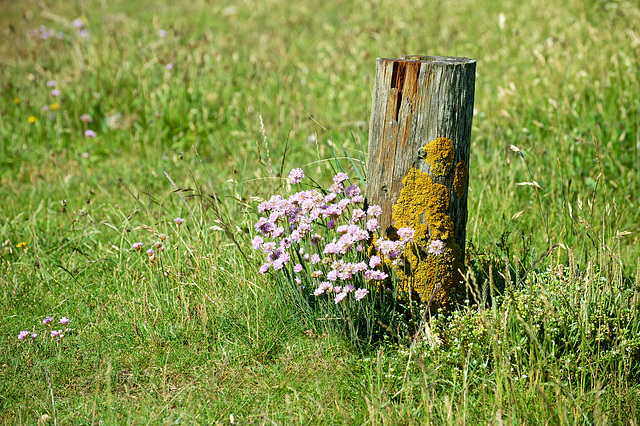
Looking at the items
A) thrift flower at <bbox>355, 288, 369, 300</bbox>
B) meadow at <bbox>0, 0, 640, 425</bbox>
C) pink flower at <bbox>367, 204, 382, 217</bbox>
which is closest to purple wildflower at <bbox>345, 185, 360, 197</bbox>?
pink flower at <bbox>367, 204, 382, 217</bbox>

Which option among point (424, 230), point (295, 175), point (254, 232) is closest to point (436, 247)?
point (424, 230)

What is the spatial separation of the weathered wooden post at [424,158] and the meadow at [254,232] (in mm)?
257

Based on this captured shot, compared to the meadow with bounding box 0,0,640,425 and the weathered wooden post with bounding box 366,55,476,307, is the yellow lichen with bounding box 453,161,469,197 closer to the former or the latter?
the weathered wooden post with bounding box 366,55,476,307

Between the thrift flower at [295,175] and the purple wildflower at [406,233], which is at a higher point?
the thrift flower at [295,175]

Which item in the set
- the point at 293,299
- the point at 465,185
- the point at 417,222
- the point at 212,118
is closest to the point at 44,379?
the point at 293,299

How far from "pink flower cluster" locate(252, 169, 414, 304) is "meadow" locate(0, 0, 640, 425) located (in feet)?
1.02

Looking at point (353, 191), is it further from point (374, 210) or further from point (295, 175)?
point (295, 175)

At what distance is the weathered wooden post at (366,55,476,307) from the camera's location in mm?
2496

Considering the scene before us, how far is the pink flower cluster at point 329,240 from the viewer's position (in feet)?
7.91

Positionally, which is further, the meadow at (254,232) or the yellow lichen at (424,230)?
the yellow lichen at (424,230)

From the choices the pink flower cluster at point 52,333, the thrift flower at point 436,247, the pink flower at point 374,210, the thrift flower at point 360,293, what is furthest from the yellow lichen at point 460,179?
the pink flower cluster at point 52,333

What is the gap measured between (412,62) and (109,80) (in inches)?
191

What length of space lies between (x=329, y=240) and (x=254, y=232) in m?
0.98

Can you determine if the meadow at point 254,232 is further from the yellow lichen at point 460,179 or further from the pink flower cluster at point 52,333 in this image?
the yellow lichen at point 460,179
